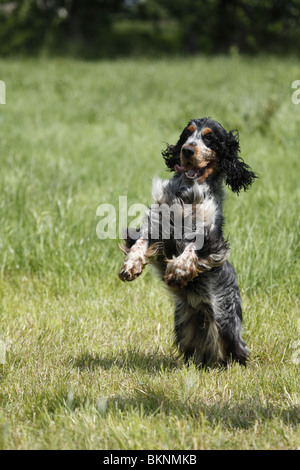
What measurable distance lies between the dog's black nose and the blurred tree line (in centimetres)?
3060

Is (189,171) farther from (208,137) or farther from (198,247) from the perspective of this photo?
(198,247)

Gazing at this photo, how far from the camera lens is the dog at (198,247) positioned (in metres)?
3.13

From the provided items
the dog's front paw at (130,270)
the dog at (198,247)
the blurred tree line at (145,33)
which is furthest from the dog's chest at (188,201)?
the blurred tree line at (145,33)

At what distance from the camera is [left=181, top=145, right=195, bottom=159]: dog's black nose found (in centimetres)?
320

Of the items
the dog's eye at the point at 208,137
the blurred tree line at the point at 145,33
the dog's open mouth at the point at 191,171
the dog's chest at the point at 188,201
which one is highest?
the blurred tree line at the point at 145,33

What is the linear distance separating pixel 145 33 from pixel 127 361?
38.6 metres

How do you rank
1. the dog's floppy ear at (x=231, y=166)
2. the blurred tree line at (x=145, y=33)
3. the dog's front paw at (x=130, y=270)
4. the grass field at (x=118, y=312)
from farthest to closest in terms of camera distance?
the blurred tree line at (x=145, y=33), the dog's floppy ear at (x=231, y=166), the dog's front paw at (x=130, y=270), the grass field at (x=118, y=312)

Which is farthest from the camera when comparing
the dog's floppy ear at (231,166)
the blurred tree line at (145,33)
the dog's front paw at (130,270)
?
the blurred tree line at (145,33)

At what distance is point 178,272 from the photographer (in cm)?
296

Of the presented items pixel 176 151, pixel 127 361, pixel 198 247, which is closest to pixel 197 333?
pixel 127 361

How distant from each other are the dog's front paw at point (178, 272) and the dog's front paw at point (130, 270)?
152mm

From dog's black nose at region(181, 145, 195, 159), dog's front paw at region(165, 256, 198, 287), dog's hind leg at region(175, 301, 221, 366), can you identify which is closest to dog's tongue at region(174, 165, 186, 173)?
dog's black nose at region(181, 145, 195, 159)
